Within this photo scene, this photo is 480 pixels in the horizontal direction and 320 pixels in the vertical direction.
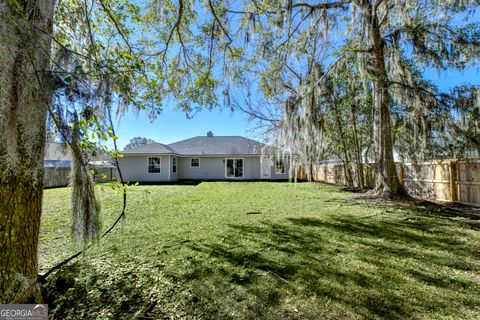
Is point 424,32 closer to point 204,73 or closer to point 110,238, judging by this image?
point 204,73

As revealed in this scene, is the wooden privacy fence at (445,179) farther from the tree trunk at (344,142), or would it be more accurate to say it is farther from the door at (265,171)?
the door at (265,171)

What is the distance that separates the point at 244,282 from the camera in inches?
95.8

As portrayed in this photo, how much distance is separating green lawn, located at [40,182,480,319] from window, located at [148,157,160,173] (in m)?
10.9

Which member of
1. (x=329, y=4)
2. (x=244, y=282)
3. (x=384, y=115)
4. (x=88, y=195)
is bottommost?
(x=244, y=282)

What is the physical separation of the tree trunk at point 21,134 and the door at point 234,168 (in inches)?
607

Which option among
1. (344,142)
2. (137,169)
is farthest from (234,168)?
(344,142)

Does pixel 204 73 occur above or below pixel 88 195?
above

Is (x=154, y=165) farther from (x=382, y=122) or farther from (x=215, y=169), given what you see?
(x=382, y=122)

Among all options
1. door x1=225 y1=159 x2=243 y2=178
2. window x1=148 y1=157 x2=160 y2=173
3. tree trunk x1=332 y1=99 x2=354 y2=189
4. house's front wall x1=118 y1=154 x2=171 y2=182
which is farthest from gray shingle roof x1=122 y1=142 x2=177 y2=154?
tree trunk x1=332 y1=99 x2=354 y2=189

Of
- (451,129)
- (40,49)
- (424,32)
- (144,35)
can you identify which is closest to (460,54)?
(424,32)

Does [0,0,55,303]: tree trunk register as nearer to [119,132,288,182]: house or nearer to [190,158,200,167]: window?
[119,132,288,182]: house

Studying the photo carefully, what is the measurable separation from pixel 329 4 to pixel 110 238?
7.90 m

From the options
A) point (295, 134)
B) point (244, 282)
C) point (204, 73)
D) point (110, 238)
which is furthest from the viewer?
point (295, 134)

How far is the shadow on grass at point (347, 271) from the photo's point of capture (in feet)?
6.55
